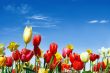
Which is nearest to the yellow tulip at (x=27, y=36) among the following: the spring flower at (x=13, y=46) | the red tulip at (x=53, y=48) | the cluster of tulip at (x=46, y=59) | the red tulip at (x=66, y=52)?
the cluster of tulip at (x=46, y=59)

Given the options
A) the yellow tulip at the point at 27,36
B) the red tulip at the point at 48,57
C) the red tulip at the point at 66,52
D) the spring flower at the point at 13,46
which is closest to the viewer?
the yellow tulip at the point at 27,36

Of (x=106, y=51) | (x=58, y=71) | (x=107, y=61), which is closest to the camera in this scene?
(x=58, y=71)

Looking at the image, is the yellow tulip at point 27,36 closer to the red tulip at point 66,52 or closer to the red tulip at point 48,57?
the red tulip at point 48,57

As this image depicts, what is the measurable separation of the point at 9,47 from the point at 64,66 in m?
1.74

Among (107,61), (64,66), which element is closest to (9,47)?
(64,66)

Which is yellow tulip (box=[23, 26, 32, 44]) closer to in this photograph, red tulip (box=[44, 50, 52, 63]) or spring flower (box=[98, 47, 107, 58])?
red tulip (box=[44, 50, 52, 63])

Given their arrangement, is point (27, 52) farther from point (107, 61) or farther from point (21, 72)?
point (107, 61)

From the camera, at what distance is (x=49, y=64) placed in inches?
166

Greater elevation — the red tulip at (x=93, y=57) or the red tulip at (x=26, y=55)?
the red tulip at (x=93, y=57)

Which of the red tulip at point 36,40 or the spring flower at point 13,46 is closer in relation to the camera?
the red tulip at point 36,40

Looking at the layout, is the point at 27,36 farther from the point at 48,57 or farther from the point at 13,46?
the point at 13,46

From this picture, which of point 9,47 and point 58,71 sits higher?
point 9,47

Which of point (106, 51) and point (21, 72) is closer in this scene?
point (21, 72)

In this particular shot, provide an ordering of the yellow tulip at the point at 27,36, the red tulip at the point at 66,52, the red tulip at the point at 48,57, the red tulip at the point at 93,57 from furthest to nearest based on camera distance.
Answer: the red tulip at the point at 93,57
the red tulip at the point at 66,52
the red tulip at the point at 48,57
the yellow tulip at the point at 27,36
